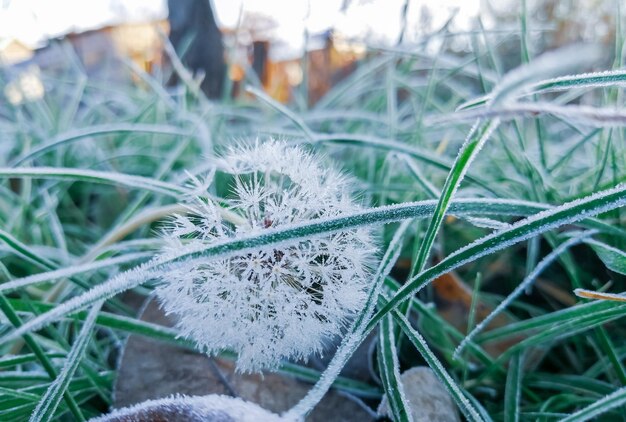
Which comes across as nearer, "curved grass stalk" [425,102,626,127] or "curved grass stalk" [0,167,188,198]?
"curved grass stalk" [425,102,626,127]

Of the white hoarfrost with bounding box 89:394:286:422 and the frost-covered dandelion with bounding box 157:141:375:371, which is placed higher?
the frost-covered dandelion with bounding box 157:141:375:371

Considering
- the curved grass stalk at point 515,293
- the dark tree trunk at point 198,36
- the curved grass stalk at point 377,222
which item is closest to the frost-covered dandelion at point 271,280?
the curved grass stalk at point 377,222

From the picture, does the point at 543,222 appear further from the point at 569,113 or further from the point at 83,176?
the point at 83,176

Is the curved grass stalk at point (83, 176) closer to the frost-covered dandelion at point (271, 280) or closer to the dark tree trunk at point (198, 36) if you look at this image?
the frost-covered dandelion at point (271, 280)

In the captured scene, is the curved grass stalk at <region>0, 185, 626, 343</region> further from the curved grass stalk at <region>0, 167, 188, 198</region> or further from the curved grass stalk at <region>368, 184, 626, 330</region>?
the curved grass stalk at <region>0, 167, 188, 198</region>

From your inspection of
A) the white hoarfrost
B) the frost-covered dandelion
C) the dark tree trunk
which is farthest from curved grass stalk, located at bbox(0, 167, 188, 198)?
the dark tree trunk

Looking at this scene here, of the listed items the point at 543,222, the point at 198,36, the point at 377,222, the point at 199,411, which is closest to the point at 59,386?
the point at 199,411

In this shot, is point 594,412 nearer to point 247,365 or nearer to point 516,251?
point 247,365
